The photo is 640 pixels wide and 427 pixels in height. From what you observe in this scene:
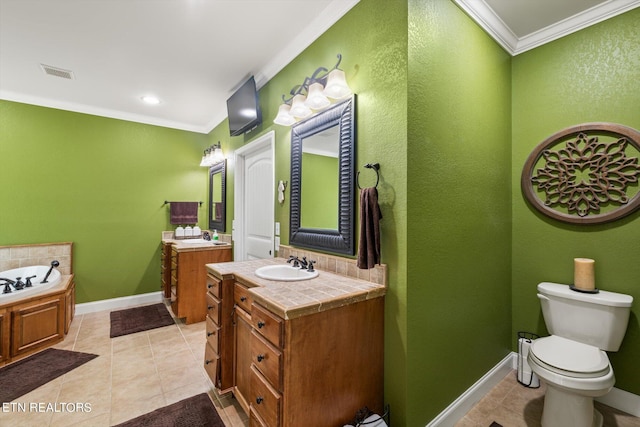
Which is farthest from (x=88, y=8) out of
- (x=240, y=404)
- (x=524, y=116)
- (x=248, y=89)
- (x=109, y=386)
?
(x=524, y=116)

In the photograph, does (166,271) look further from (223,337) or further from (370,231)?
(370,231)

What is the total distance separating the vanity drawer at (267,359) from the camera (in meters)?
1.25

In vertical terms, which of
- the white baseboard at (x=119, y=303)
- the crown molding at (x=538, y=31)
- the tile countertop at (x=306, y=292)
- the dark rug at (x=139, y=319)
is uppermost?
the crown molding at (x=538, y=31)

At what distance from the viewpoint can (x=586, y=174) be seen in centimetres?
198

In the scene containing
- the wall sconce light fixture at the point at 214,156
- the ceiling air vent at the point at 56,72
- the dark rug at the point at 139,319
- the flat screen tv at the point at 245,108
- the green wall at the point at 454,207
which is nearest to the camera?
the green wall at the point at 454,207

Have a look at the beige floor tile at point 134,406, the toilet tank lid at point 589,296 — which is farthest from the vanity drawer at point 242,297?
the toilet tank lid at point 589,296

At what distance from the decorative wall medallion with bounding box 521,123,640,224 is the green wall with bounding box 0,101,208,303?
4359mm

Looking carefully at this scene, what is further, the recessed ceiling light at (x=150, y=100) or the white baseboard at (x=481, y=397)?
the recessed ceiling light at (x=150, y=100)

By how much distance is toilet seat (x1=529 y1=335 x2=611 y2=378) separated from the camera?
1456 mm

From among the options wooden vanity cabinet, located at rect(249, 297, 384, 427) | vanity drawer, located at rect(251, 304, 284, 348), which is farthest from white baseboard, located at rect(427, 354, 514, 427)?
vanity drawer, located at rect(251, 304, 284, 348)

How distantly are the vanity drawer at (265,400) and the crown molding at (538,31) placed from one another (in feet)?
8.15

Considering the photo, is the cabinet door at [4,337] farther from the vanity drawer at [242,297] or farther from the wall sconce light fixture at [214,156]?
the wall sconce light fixture at [214,156]

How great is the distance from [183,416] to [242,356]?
21.0 inches

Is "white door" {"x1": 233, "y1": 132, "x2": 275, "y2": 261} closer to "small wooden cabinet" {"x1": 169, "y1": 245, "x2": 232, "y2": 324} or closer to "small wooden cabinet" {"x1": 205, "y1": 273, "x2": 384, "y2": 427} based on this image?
"small wooden cabinet" {"x1": 169, "y1": 245, "x2": 232, "y2": 324}
